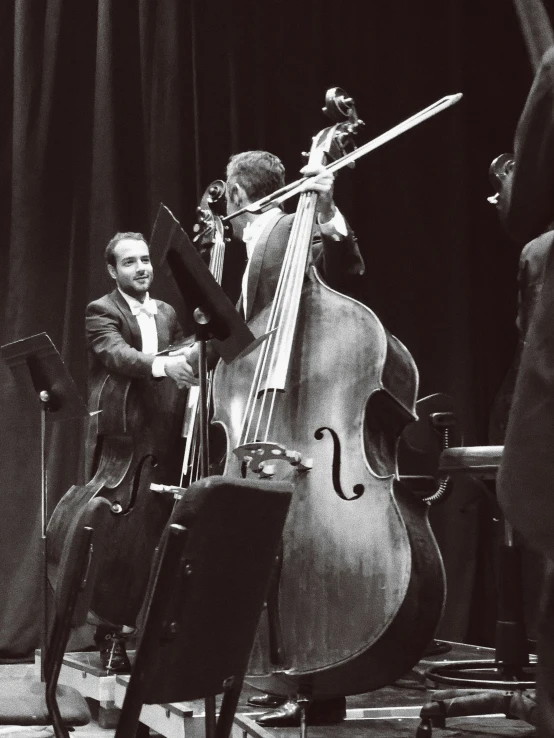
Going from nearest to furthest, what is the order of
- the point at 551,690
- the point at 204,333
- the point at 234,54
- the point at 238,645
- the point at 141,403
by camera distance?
the point at 551,690, the point at 238,645, the point at 204,333, the point at 141,403, the point at 234,54

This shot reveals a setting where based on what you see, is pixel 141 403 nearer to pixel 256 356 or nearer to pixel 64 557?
pixel 256 356

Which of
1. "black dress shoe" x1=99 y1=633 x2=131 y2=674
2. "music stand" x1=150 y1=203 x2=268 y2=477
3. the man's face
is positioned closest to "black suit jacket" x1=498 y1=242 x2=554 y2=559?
"music stand" x1=150 y1=203 x2=268 y2=477

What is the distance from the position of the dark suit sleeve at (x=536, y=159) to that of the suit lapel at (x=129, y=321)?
2.64 metres

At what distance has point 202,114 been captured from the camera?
436 cm

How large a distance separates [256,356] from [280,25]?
2227 mm

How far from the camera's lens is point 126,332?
12.0 feet

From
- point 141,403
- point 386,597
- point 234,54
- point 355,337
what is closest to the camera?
point 386,597

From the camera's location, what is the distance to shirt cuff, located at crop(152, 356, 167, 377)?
3351 mm

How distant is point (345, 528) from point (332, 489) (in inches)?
3.6

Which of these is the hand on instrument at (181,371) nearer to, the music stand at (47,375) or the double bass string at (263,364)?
the music stand at (47,375)

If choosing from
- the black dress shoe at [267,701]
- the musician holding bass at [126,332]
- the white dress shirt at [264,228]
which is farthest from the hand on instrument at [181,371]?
the black dress shoe at [267,701]

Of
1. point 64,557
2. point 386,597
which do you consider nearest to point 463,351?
point 386,597

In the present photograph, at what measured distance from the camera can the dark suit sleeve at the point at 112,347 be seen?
11.2ft

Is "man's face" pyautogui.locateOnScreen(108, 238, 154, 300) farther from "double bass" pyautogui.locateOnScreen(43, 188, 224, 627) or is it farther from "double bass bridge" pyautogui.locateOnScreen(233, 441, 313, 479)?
"double bass bridge" pyautogui.locateOnScreen(233, 441, 313, 479)
